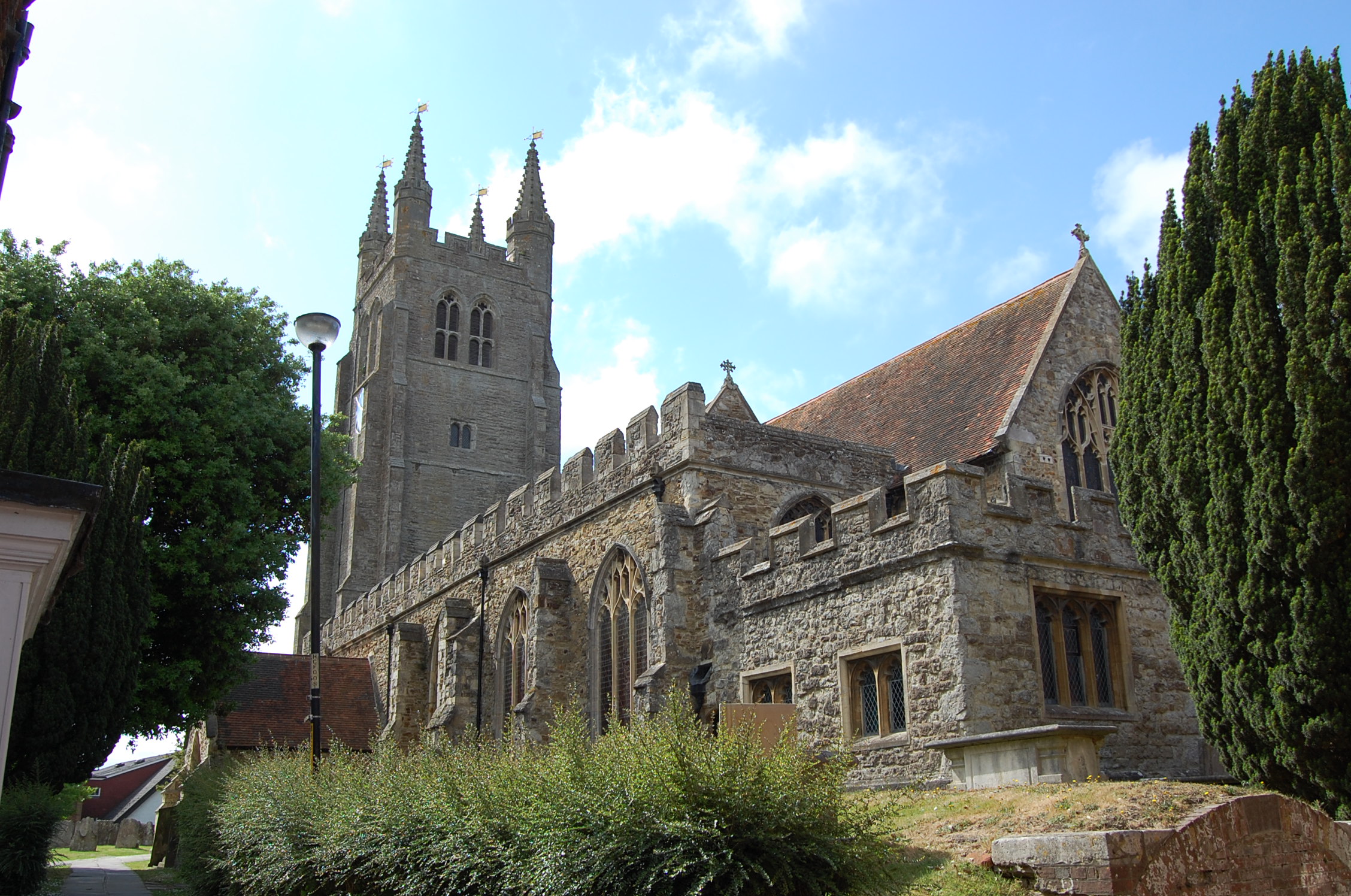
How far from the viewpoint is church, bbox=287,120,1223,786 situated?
39.9ft

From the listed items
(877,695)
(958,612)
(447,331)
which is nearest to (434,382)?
(447,331)

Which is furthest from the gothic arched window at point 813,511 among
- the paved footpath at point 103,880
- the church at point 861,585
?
the paved footpath at point 103,880

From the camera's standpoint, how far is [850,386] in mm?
23094

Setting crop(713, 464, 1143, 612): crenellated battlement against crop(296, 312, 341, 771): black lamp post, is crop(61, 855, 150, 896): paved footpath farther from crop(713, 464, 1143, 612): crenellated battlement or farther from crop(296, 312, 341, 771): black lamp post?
crop(713, 464, 1143, 612): crenellated battlement

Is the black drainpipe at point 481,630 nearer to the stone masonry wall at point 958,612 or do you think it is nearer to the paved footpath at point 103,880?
the paved footpath at point 103,880

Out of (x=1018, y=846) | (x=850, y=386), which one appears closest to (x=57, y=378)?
(x=1018, y=846)

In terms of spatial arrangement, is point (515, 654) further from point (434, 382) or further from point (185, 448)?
point (434, 382)

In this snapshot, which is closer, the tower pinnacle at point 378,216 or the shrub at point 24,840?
the shrub at point 24,840

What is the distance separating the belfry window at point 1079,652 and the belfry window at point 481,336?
34.4m

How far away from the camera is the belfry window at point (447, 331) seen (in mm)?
44188

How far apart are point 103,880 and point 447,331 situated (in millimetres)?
30138

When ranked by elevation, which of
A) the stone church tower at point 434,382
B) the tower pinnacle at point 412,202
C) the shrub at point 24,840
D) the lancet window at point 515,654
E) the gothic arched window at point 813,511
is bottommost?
→ the shrub at point 24,840

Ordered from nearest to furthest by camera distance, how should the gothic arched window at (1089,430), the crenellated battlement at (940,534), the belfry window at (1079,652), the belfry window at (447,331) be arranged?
the crenellated battlement at (940,534), the belfry window at (1079,652), the gothic arched window at (1089,430), the belfry window at (447,331)

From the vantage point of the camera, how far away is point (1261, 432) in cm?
835
